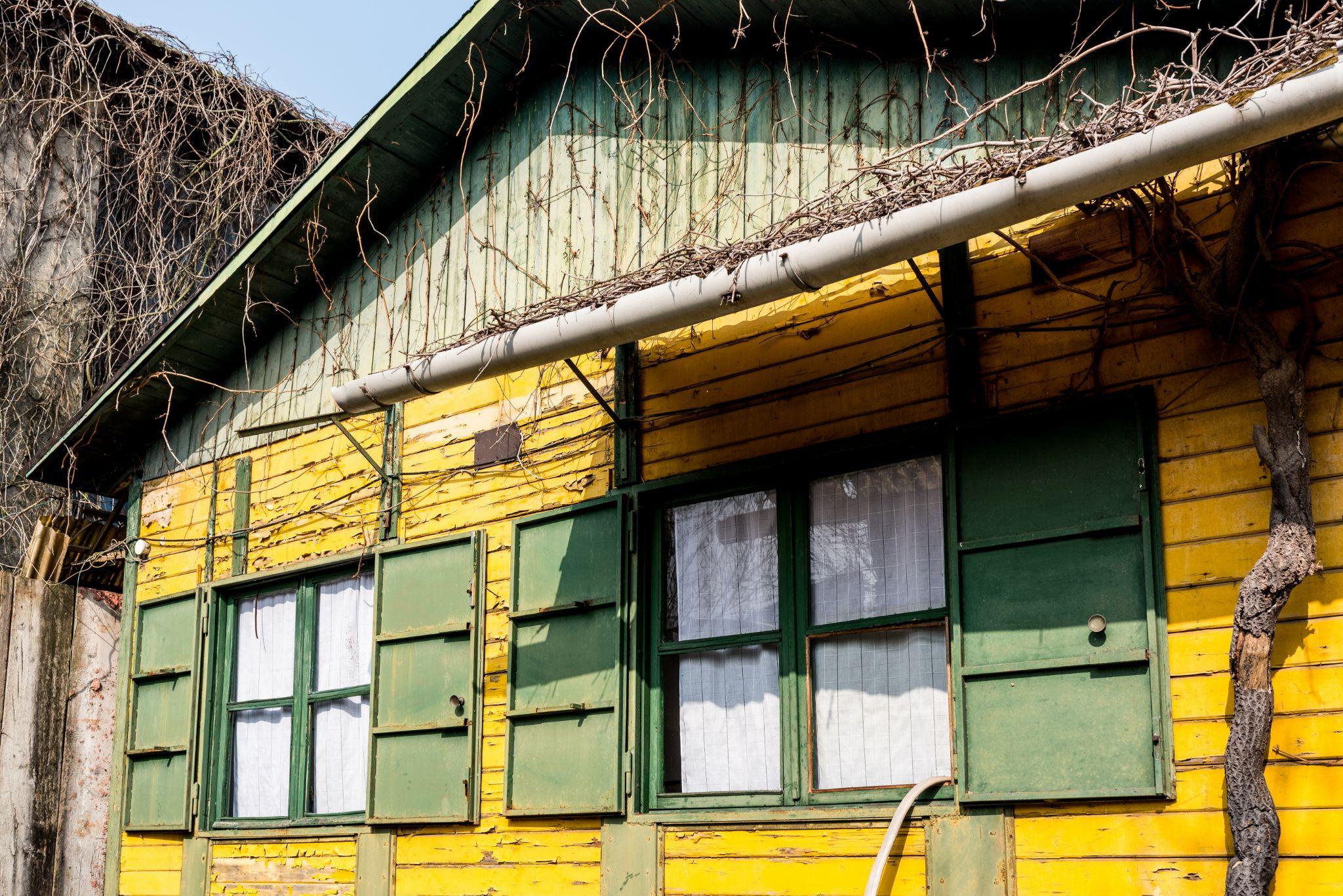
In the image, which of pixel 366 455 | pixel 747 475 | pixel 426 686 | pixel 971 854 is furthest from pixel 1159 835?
pixel 366 455

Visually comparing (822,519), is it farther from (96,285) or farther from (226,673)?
(96,285)

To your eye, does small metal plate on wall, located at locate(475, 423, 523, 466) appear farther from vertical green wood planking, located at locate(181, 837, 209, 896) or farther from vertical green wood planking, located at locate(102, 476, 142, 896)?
vertical green wood planking, located at locate(102, 476, 142, 896)

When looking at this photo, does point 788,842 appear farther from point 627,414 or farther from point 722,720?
point 627,414

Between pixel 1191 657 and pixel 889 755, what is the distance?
125 cm

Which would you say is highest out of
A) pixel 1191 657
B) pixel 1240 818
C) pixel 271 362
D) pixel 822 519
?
pixel 271 362

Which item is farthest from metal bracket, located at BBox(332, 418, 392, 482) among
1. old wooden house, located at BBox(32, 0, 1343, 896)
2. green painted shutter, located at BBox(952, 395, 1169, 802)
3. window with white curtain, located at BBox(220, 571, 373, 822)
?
green painted shutter, located at BBox(952, 395, 1169, 802)

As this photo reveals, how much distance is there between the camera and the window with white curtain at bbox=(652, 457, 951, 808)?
533cm

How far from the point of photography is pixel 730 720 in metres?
5.83

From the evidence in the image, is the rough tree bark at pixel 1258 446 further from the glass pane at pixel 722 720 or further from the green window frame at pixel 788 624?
the glass pane at pixel 722 720

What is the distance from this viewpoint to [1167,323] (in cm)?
485

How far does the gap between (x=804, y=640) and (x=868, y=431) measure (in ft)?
2.88

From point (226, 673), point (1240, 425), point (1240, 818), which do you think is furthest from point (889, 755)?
point (226, 673)

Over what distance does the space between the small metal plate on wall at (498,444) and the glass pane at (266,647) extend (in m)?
1.63

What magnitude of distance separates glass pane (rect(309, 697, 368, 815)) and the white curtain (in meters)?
2.09
